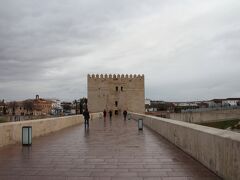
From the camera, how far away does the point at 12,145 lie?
40.0ft

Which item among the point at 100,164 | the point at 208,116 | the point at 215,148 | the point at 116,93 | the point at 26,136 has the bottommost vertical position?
the point at 208,116

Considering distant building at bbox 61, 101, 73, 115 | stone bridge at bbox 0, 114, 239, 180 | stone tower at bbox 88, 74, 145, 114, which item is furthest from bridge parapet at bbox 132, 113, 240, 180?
distant building at bbox 61, 101, 73, 115

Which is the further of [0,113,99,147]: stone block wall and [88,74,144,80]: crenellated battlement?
[88,74,144,80]: crenellated battlement

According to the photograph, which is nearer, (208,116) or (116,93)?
(208,116)

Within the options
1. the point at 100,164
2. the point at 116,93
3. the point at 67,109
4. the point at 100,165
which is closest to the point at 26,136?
the point at 100,164

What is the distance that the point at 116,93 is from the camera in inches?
2813

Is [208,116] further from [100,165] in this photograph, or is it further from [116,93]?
[100,165]

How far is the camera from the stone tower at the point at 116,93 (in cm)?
7038

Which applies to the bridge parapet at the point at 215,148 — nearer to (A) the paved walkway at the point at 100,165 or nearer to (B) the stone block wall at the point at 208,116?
(A) the paved walkway at the point at 100,165

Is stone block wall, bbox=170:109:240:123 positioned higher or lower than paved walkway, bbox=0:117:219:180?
lower

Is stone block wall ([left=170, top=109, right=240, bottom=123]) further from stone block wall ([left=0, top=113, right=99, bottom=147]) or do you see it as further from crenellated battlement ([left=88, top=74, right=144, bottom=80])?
stone block wall ([left=0, top=113, right=99, bottom=147])

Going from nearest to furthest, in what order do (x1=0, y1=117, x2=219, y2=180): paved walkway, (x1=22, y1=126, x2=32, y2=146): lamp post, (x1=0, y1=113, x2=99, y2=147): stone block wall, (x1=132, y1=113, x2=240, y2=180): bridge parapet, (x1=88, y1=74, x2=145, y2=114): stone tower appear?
(x1=132, y1=113, x2=240, y2=180): bridge parapet
(x1=0, y1=117, x2=219, y2=180): paved walkway
(x1=0, y1=113, x2=99, y2=147): stone block wall
(x1=22, y1=126, x2=32, y2=146): lamp post
(x1=88, y1=74, x2=145, y2=114): stone tower

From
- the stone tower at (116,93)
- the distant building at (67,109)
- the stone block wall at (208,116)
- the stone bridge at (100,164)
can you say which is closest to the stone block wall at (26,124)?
the stone bridge at (100,164)

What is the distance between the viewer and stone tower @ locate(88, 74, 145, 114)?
231 feet
